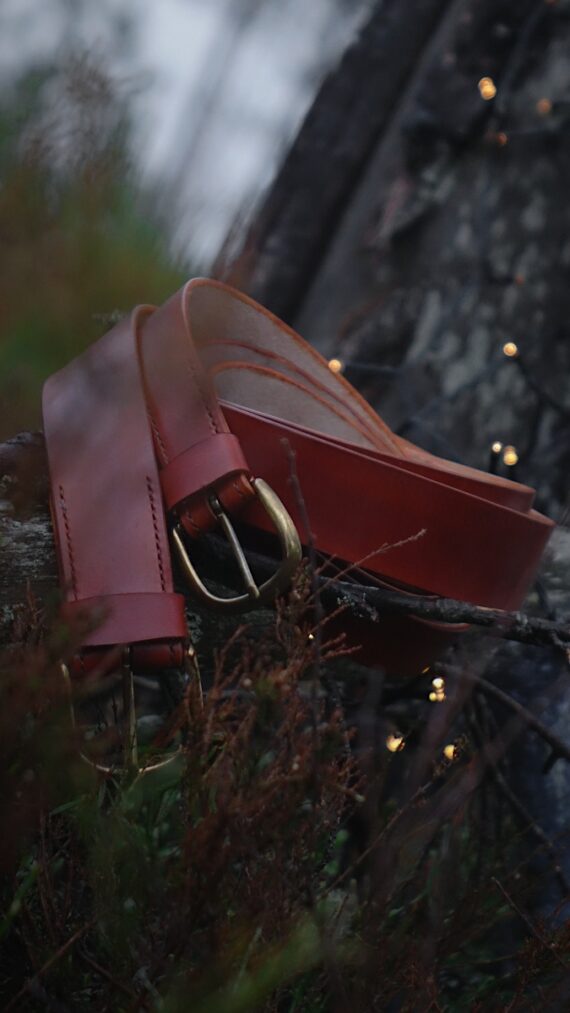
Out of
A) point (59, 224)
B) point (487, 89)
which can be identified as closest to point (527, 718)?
point (59, 224)

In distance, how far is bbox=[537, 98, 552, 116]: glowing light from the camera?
2225 mm

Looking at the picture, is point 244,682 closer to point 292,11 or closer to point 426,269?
point 426,269

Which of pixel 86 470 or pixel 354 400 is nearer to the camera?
pixel 86 470

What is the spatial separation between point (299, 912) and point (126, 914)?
125mm

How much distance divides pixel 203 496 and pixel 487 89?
174 cm

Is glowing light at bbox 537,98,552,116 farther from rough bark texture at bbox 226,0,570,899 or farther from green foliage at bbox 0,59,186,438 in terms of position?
green foliage at bbox 0,59,186,438

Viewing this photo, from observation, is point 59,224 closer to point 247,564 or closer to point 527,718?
point 247,564

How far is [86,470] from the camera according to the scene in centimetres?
90

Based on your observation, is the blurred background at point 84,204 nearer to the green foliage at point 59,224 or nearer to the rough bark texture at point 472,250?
the green foliage at point 59,224

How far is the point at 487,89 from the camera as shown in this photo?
2.22 m

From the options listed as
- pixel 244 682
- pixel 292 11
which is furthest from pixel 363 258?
pixel 292 11

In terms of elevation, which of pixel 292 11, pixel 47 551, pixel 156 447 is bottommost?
pixel 47 551

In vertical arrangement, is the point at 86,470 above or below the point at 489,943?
above

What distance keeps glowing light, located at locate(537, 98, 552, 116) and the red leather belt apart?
147cm
